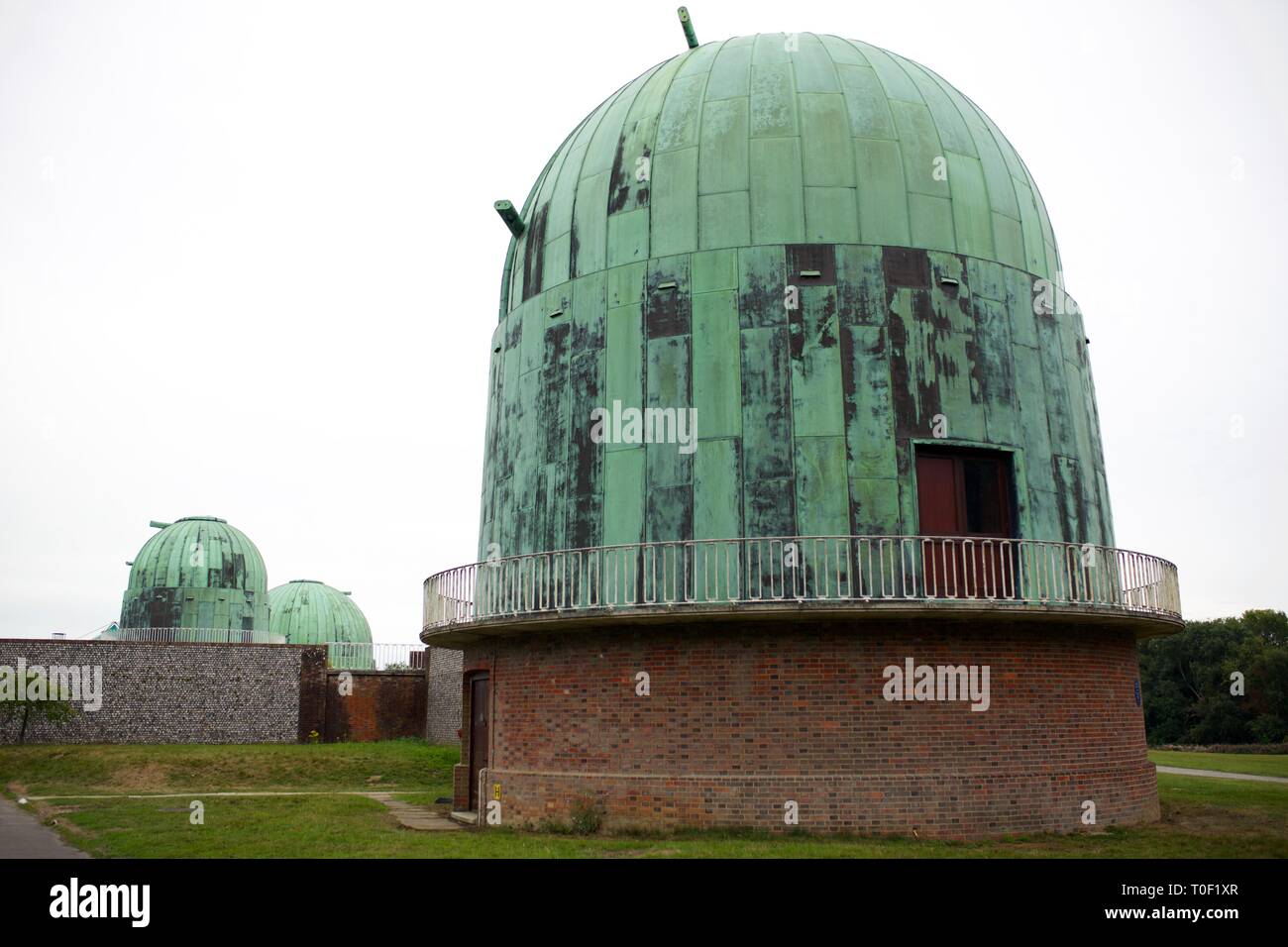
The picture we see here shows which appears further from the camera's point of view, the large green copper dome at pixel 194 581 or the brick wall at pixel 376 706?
the large green copper dome at pixel 194 581

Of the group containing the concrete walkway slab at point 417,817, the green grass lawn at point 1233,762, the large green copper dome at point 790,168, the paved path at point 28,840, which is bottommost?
the green grass lawn at point 1233,762

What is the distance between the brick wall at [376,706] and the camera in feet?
110

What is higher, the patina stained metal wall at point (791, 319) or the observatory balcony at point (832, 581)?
the patina stained metal wall at point (791, 319)

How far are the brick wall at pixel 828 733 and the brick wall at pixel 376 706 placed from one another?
61.7 ft

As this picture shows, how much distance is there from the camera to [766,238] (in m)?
17.2

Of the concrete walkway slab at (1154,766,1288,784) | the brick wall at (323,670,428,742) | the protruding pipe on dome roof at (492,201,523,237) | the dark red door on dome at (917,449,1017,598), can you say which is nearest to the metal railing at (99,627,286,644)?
the brick wall at (323,670,428,742)

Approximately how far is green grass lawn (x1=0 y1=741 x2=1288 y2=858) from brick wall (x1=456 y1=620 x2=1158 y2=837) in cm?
48

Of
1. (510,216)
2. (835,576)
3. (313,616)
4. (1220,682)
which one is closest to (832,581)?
(835,576)

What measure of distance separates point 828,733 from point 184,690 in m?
23.8

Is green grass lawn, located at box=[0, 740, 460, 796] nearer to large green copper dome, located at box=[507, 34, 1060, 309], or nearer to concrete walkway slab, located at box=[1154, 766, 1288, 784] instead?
large green copper dome, located at box=[507, 34, 1060, 309]

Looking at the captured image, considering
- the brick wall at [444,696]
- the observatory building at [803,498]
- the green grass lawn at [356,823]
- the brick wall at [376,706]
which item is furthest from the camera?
the brick wall at [376,706]

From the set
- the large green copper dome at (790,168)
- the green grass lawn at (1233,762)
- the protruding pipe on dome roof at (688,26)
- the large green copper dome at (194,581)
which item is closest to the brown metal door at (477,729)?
the large green copper dome at (790,168)

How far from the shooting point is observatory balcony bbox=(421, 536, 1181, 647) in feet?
48.7

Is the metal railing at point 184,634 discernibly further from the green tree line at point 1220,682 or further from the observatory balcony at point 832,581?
the green tree line at point 1220,682
